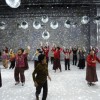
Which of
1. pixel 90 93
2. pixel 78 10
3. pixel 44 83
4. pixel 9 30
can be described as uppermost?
pixel 78 10

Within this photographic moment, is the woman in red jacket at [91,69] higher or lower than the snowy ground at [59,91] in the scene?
higher

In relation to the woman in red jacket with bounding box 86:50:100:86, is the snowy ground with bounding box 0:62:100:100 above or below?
below

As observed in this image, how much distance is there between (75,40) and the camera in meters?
23.4

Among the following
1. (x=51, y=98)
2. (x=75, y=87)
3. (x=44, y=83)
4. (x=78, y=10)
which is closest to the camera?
(x=44, y=83)

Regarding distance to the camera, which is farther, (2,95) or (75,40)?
(75,40)

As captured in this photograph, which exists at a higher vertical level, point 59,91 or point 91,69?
point 91,69

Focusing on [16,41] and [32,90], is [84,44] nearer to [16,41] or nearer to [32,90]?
[16,41]

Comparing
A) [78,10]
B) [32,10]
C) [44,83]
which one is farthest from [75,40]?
[44,83]

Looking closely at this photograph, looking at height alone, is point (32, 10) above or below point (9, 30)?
above

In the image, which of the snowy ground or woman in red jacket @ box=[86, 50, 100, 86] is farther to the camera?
woman in red jacket @ box=[86, 50, 100, 86]

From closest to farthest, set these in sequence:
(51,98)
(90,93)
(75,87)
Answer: (51,98) → (90,93) → (75,87)

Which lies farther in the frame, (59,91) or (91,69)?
(91,69)

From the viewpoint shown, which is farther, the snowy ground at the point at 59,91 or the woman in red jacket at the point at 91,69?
the woman in red jacket at the point at 91,69

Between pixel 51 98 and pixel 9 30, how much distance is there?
1646cm
